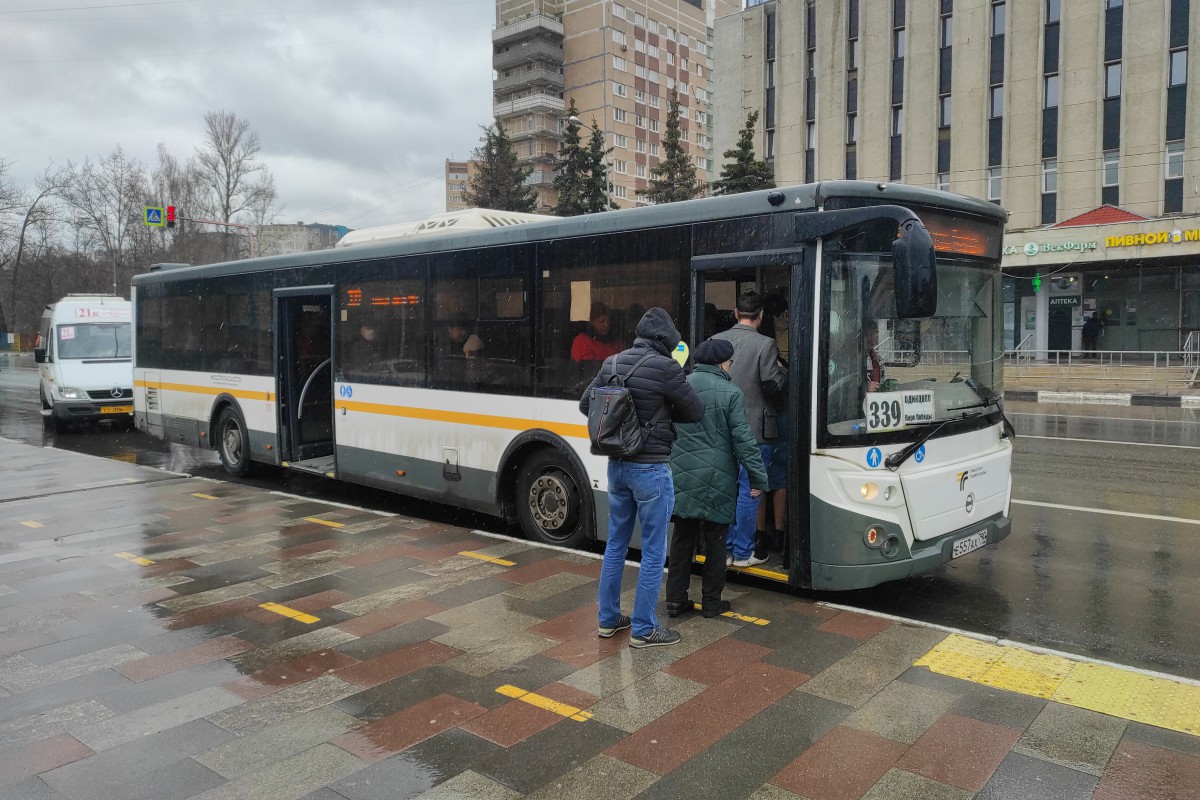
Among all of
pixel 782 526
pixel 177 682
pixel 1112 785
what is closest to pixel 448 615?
pixel 177 682

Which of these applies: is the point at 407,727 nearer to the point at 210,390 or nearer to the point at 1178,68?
the point at 210,390

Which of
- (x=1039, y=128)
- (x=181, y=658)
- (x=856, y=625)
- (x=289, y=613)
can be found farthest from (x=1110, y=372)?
(x=181, y=658)

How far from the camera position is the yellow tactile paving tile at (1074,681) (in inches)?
167

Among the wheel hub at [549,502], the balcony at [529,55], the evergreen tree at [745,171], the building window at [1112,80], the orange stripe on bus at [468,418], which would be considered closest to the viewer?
the orange stripe on bus at [468,418]

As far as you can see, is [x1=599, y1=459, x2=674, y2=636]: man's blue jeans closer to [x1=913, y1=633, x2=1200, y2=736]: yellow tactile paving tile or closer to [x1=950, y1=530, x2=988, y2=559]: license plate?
[x1=913, y1=633, x2=1200, y2=736]: yellow tactile paving tile

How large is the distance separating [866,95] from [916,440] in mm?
38393

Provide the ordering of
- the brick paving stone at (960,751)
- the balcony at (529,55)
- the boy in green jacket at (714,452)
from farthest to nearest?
the balcony at (529,55), the boy in green jacket at (714,452), the brick paving stone at (960,751)

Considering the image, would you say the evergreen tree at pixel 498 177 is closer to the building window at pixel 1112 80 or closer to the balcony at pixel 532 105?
the building window at pixel 1112 80

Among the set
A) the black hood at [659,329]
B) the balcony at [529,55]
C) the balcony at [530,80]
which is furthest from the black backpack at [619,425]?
the balcony at [529,55]

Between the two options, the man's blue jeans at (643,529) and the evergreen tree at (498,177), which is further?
the evergreen tree at (498,177)

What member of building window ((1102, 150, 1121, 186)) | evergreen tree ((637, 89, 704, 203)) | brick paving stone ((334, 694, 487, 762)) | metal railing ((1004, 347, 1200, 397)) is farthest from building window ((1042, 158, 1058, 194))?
brick paving stone ((334, 694, 487, 762))

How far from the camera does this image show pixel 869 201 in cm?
571

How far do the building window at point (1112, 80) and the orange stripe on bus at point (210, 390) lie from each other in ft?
113

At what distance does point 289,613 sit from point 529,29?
88.5 m
